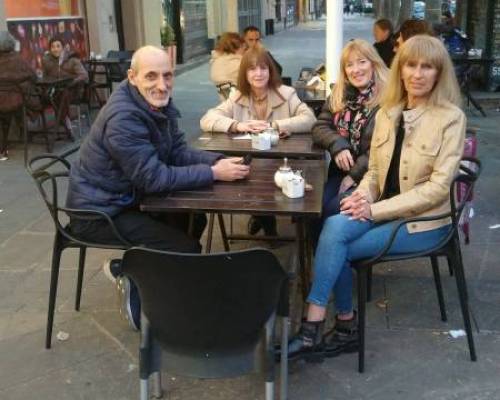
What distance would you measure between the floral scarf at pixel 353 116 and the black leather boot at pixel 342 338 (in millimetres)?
1086

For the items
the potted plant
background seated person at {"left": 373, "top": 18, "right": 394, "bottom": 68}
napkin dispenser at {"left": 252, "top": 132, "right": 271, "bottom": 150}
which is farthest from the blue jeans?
the potted plant

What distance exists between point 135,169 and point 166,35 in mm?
13476

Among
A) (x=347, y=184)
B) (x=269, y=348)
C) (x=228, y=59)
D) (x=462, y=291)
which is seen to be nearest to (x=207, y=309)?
(x=269, y=348)

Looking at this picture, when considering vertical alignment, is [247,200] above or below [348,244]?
above

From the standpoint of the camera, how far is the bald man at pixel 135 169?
2967mm

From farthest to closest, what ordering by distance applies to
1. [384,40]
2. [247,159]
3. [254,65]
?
1. [384,40]
2. [254,65]
3. [247,159]

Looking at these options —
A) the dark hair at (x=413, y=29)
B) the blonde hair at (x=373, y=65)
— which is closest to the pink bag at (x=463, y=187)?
the blonde hair at (x=373, y=65)

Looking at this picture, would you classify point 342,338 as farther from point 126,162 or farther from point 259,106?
point 259,106

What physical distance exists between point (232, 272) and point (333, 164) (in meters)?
2.20

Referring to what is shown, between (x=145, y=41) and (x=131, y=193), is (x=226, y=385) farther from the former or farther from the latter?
(x=145, y=41)

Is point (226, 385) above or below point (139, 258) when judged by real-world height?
below

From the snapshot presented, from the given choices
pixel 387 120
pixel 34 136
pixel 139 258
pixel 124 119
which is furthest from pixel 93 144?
pixel 34 136

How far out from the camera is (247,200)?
113 inches

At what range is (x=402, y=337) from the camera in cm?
328
